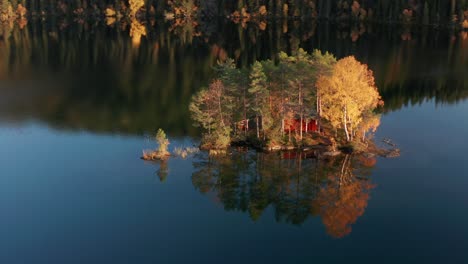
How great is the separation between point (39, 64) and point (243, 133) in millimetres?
91183

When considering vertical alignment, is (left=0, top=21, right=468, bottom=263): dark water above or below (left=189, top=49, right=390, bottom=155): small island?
below

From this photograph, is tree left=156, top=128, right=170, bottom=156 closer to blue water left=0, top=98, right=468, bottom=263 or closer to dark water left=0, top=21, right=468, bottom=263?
dark water left=0, top=21, right=468, bottom=263

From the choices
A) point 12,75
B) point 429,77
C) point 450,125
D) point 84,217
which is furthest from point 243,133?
point 12,75

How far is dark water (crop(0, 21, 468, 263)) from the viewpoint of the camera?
203ft

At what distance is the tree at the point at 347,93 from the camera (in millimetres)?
83938

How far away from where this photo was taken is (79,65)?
6156 inches

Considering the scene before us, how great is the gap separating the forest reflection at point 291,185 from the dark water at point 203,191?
223mm

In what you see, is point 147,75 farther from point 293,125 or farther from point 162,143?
point 293,125

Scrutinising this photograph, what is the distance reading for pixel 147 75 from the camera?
142625 mm

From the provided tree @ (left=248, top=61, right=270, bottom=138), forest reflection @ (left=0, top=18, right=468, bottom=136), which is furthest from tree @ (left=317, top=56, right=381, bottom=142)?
forest reflection @ (left=0, top=18, right=468, bottom=136)

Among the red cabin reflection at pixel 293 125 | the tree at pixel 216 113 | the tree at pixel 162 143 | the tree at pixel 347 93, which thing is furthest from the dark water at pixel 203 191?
the tree at pixel 347 93

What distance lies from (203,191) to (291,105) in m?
21.8

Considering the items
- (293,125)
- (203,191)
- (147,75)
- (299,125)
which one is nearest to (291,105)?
(293,125)

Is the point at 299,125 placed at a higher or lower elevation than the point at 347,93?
lower
